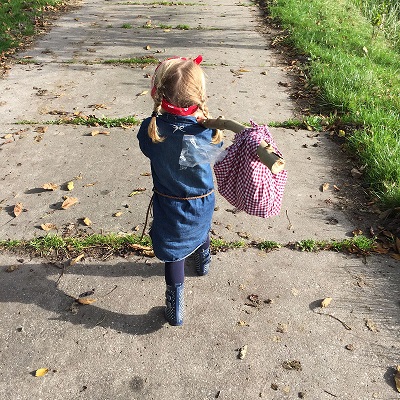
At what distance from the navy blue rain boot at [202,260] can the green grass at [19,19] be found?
5.20m

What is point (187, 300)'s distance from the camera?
8.61ft

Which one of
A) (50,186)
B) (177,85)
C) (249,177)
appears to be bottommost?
(50,186)

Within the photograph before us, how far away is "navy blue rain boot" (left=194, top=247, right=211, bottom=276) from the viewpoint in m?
2.67

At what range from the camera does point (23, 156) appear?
3.94 meters

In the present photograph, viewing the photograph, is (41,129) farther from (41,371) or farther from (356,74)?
(356,74)

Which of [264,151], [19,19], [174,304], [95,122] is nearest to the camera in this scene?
[264,151]

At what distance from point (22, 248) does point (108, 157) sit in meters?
1.30

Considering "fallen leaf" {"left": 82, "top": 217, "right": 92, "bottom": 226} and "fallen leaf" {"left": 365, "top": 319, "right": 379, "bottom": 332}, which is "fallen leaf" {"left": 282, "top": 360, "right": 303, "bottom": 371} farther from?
"fallen leaf" {"left": 82, "top": 217, "right": 92, "bottom": 226}

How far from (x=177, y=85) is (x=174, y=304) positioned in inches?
45.6

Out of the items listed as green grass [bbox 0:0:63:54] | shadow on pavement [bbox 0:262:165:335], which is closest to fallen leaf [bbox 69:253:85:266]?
shadow on pavement [bbox 0:262:165:335]

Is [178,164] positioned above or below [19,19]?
above

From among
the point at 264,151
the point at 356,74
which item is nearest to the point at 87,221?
the point at 264,151

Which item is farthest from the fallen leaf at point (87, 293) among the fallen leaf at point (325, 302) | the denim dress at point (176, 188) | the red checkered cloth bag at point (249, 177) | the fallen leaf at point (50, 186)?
the fallen leaf at point (325, 302)

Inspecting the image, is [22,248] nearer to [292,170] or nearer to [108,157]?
[108,157]
